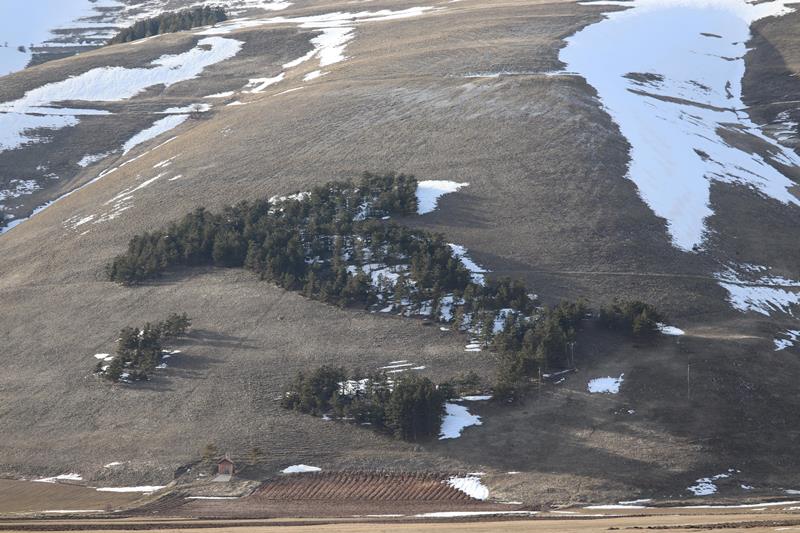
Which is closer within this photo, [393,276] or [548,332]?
[548,332]

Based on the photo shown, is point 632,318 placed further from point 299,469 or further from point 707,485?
point 299,469

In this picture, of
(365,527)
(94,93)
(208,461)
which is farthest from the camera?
(94,93)

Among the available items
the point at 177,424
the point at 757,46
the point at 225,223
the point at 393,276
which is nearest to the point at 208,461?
the point at 177,424

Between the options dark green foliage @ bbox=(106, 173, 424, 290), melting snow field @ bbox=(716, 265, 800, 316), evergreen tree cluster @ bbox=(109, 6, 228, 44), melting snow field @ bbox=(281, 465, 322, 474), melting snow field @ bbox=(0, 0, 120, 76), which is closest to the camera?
melting snow field @ bbox=(281, 465, 322, 474)

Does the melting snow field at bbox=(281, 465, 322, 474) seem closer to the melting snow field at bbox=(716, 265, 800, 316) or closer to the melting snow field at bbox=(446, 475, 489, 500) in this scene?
the melting snow field at bbox=(446, 475, 489, 500)

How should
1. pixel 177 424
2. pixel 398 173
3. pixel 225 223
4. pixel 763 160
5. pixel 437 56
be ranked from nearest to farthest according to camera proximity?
1. pixel 177 424
2. pixel 225 223
3. pixel 398 173
4. pixel 763 160
5. pixel 437 56

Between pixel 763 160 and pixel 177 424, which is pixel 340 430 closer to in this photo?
pixel 177 424

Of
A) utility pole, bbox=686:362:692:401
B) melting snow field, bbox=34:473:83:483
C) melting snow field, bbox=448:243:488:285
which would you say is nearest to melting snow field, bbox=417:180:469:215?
melting snow field, bbox=448:243:488:285
